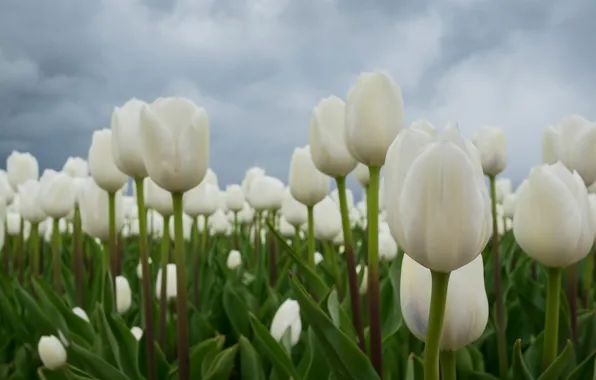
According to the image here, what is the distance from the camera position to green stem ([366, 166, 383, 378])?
1.78 m

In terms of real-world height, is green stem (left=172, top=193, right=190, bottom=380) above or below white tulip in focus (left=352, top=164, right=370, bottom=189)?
below

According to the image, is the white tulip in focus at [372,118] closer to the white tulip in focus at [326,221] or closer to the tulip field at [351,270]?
the tulip field at [351,270]

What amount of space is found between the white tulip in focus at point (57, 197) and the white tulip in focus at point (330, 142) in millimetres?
1594

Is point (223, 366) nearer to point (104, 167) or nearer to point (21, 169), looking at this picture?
point (104, 167)

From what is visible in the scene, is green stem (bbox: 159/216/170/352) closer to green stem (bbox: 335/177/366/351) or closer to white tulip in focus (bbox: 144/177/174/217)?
white tulip in focus (bbox: 144/177/174/217)

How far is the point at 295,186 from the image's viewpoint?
2.72 metres

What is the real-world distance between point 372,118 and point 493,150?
1576mm

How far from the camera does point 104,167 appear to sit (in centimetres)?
251

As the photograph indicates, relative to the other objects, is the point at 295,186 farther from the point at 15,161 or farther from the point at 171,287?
the point at 15,161

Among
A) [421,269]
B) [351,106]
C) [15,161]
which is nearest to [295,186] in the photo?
[351,106]

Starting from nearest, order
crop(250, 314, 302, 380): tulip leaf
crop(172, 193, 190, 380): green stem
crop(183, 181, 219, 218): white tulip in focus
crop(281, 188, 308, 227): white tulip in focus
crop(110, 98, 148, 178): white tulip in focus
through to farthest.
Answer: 1. crop(172, 193, 190, 380): green stem
2. crop(250, 314, 302, 380): tulip leaf
3. crop(110, 98, 148, 178): white tulip in focus
4. crop(183, 181, 219, 218): white tulip in focus
5. crop(281, 188, 308, 227): white tulip in focus

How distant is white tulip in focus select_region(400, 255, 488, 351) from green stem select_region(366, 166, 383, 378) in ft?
1.74

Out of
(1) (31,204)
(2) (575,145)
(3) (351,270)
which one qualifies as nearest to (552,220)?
(3) (351,270)

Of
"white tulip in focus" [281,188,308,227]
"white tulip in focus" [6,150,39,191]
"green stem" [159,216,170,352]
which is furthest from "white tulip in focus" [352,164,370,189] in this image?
"white tulip in focus" [6,150,39,191]
